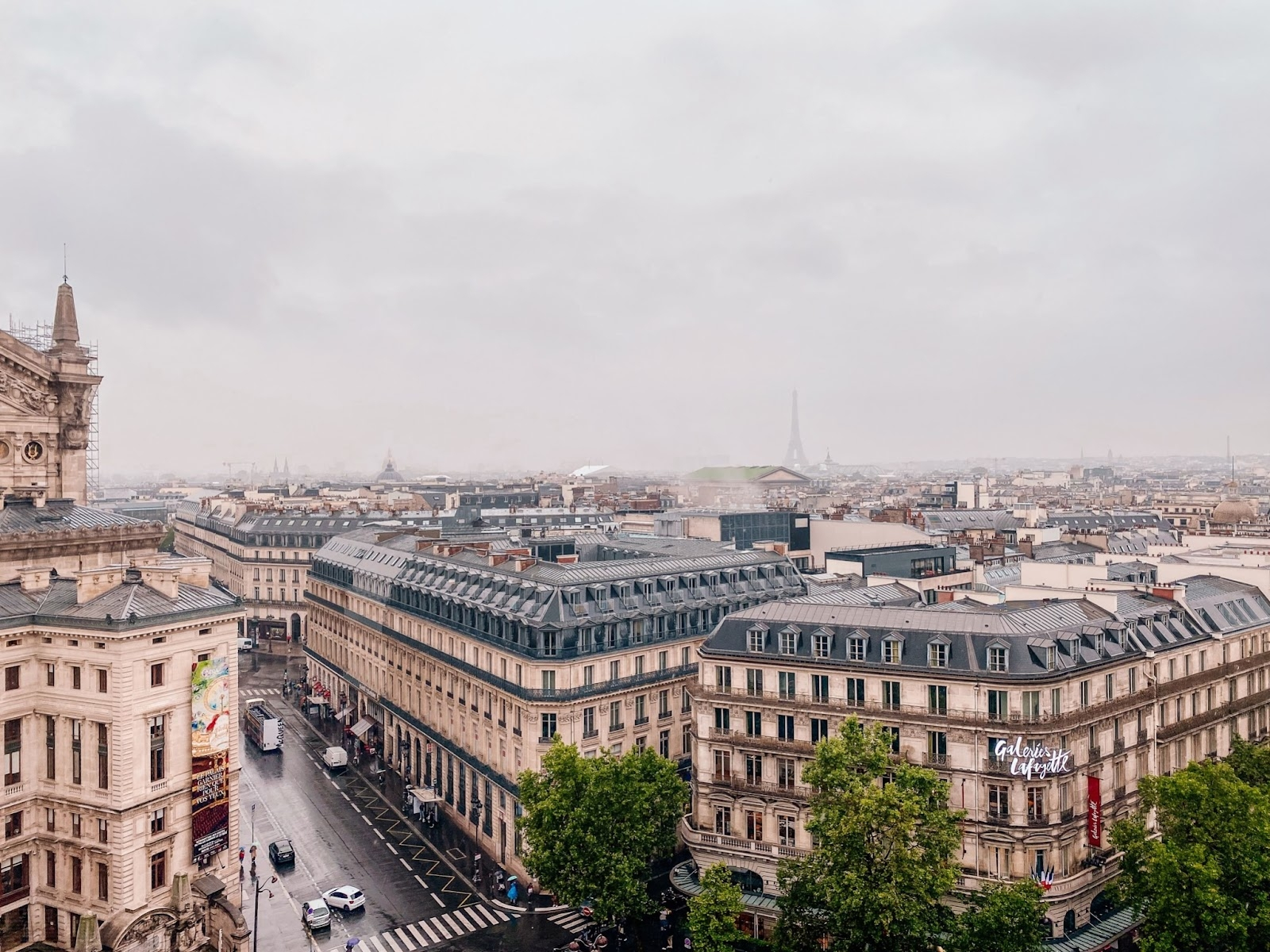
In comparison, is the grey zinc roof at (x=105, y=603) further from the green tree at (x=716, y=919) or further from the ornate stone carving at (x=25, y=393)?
the green tree at (x=716, y=919)

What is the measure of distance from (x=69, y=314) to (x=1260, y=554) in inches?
4689

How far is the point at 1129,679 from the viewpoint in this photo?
2574 inches

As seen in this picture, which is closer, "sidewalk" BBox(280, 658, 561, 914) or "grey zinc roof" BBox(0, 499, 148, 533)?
"grey zinc roof" BBox(0, 499, 148, 533)

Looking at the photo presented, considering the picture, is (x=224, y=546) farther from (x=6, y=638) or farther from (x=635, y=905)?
(x=635, y=905)

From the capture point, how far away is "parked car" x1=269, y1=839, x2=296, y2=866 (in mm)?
75875

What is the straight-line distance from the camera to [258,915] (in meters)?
67.9

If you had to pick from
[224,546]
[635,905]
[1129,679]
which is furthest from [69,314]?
[224,546]

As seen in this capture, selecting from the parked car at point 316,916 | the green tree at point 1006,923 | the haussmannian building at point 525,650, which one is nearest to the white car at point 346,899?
the parked car at point 316,916

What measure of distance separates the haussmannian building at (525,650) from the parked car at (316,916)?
14.3 m

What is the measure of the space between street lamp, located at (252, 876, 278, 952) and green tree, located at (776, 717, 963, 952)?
111ft

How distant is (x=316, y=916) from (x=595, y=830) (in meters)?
21.4

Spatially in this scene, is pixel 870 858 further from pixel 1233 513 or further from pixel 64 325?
pixel 1233 513

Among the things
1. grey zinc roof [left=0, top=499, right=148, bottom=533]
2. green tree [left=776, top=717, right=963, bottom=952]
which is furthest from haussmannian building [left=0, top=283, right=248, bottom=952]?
green tree [left=776, top=717, right=963, bottom=952]

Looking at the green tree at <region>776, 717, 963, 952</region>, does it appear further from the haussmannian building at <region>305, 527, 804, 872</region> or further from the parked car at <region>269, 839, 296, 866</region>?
the parked car at <region>269, 839, 296, 866</region>
